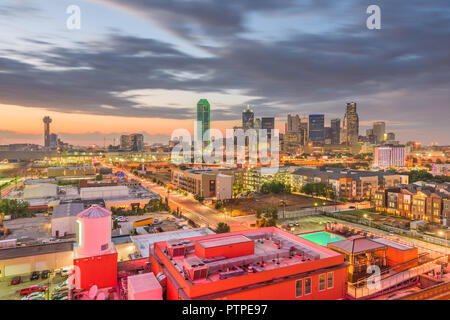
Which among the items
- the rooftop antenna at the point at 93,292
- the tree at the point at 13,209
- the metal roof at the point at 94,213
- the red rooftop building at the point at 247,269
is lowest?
the tree at the point at 13,209

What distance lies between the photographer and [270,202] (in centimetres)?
4409

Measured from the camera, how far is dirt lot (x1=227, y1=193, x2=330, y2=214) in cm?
4070

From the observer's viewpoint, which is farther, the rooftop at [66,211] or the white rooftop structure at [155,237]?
the rooftop at [66,211]

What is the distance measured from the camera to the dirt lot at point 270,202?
134 ft

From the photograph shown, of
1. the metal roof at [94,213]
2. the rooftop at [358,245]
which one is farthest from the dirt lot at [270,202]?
the metal roof at [94,213]

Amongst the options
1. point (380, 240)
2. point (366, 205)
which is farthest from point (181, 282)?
point (366, 205)

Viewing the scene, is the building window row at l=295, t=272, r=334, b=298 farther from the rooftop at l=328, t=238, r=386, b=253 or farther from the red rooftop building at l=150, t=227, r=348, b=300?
the rooftop at l=328, t=238, r=386, b=253

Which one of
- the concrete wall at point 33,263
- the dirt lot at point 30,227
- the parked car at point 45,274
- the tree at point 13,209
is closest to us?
the parked car at point 45,274

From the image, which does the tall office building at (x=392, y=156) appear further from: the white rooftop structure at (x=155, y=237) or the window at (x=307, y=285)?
the window at (x=307, y=285)

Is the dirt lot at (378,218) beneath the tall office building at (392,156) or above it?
beneath

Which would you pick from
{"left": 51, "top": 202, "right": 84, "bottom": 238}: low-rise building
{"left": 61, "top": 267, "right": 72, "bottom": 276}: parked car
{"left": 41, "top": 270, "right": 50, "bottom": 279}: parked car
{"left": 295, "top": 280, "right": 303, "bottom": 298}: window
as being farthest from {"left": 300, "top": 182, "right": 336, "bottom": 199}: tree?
{"left": 41, "top": 270, "right": 50, "bottom": 279}: parked car

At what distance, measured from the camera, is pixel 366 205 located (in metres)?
42.1

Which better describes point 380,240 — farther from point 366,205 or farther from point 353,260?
point 366,205
